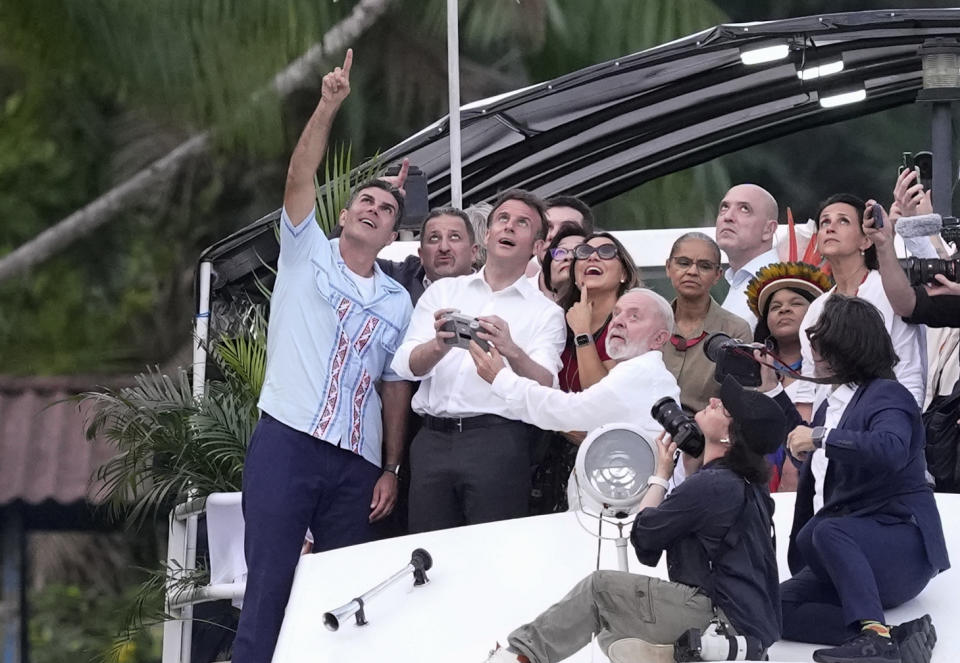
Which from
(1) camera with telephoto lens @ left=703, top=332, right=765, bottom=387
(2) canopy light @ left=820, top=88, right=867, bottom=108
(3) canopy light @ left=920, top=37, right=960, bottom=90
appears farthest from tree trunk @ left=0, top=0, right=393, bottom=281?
(1) camera with telephoto lens @ left=703, top=332, right=765, bottom=387

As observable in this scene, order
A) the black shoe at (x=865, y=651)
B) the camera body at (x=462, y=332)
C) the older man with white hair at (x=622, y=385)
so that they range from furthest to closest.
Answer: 1. the camera body at (x=462, y=332)
2. the older man with white hair at (x=622, y=385)
3. the black shoe at (x=865, y=651)

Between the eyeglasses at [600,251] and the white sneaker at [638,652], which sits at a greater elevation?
the eyeglasses at [600,251]

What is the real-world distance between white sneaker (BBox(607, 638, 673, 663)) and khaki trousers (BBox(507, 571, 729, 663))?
0.02 meters

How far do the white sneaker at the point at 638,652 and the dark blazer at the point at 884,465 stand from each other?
2.58ft

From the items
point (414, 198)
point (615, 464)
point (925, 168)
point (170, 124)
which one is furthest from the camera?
point (170, 124)

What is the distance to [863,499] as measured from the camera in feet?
19.1

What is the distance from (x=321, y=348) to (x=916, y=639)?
7.61 ft

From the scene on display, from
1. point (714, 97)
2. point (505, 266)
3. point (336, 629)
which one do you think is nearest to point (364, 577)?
point (336, 629)

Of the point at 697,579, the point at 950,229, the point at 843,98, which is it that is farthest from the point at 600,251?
the point at 843,98

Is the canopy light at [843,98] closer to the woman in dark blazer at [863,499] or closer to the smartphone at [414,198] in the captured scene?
the smartphone at [414,198]

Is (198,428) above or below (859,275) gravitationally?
below

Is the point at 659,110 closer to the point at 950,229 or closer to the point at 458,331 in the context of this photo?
the point at 950,229

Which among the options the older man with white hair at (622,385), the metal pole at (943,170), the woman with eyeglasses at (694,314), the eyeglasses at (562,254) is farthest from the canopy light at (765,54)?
the older man with white hair at (622,385)

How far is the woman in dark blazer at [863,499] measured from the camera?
565 centimetres
